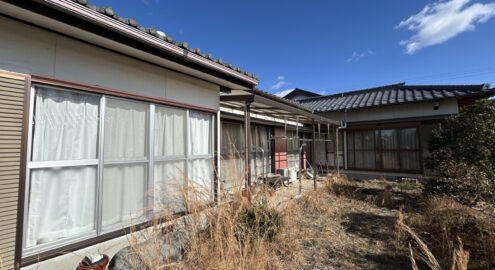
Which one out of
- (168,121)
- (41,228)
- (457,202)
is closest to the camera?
(41,228)

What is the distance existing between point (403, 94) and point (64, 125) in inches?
469

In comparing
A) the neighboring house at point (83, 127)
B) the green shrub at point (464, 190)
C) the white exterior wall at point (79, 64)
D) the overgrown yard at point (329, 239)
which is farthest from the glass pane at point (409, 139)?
the white exterior wall at point (79, 64)

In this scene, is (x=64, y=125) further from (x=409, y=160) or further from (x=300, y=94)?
(x=300, y=94)

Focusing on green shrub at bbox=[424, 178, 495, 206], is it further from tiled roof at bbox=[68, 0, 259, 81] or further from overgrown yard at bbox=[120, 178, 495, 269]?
tiled roof at bbox=[68, 0, 259, 81]

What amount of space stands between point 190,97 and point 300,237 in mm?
3099

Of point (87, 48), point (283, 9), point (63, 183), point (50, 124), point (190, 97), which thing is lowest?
point (63, 183)

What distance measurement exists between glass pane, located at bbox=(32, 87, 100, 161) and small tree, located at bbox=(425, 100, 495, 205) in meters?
6.12

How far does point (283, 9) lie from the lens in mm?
7379

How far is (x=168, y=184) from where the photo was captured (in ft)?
10.4

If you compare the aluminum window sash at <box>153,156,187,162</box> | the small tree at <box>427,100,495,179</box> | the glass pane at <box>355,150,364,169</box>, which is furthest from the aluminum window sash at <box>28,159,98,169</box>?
the glass pane at <box>355,150,364,169</box>

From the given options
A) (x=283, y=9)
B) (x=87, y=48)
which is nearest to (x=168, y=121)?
(x=87, y=48)

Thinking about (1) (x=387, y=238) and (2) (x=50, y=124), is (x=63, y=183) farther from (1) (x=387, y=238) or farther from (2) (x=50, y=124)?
(1) (x=387, y=238)

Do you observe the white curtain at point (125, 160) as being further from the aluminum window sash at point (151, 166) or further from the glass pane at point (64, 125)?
the glass pane at point (64, 125)

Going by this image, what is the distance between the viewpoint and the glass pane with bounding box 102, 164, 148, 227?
2553mm
